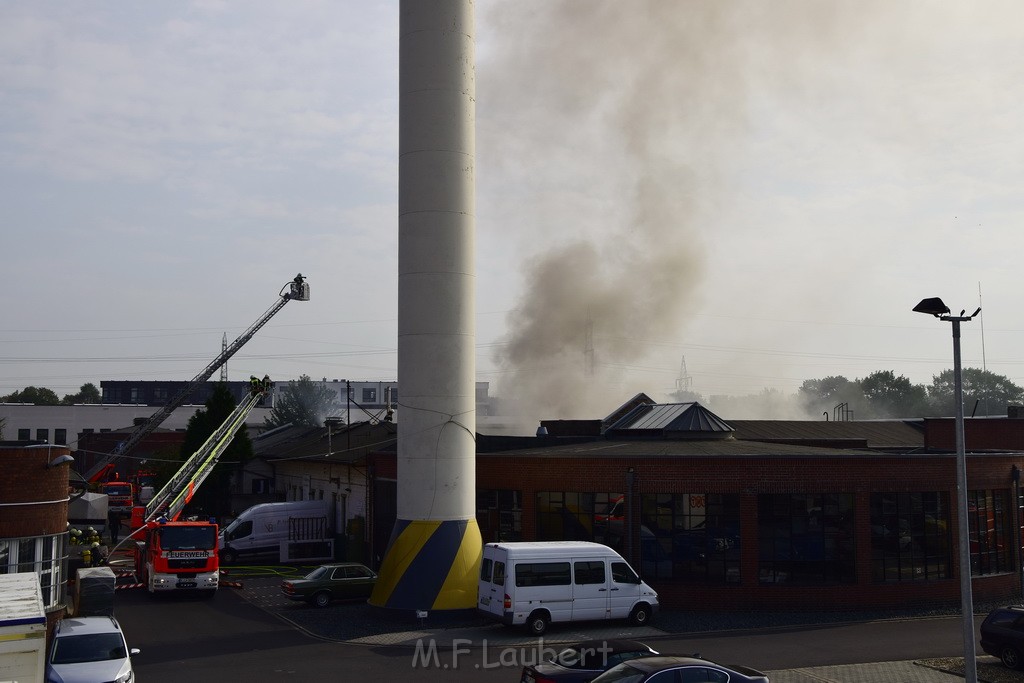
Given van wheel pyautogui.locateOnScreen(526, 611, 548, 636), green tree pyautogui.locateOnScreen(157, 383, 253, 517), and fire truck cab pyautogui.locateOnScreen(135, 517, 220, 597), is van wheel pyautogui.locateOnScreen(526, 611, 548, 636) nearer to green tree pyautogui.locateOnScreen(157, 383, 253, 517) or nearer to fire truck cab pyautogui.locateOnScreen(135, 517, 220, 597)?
fire truck cab pyautogui.locateOnScreen(135, 517, 220, 597)

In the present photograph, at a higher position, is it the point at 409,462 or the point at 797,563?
the point at 409,462

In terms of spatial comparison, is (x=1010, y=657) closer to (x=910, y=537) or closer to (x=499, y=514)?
(x=910, y=537)

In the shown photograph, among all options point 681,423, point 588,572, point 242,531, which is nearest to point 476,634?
point 588,572

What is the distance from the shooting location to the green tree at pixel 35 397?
154 metres

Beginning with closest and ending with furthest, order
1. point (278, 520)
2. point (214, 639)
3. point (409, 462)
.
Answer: point (214, 639), point (409, 462), point (278, 520)

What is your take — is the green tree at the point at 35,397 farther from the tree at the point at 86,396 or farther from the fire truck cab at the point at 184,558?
the fire truck cab at the point at 184,558

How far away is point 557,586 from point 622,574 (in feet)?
6.61

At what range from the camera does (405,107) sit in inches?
1132

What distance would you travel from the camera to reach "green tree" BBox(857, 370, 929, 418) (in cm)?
15575

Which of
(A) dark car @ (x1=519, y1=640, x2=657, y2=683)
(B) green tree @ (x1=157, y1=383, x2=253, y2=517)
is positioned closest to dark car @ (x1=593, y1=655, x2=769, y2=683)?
(A) dark car @ (x1=519, y1=640, x2=657, y2=683)

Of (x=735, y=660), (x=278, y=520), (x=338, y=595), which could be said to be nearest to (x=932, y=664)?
(x=735, y=660)

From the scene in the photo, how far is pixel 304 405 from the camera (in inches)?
5295

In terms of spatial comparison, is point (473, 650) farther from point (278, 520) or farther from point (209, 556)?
point (278, 520)

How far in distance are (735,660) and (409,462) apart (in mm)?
10854
